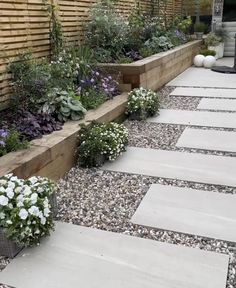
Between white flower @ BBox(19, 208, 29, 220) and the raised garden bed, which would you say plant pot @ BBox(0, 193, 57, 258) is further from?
the raised garden bed

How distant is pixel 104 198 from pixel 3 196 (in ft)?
2.59

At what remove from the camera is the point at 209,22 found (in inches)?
431

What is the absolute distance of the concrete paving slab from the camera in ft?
19.7

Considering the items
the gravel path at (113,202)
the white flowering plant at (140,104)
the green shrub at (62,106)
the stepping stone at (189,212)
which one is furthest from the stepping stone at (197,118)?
the stepping stone at (189,212)

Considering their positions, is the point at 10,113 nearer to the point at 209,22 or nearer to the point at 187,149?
the point at 187,149

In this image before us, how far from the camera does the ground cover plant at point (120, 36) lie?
4.83 metres

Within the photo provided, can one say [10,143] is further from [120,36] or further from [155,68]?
[155,68]

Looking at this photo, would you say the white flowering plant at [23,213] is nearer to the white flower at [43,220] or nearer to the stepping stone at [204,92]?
the white flower at [43,220]

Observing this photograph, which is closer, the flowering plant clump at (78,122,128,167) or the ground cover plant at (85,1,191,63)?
the flowering plant clump at (78,122,128,167)

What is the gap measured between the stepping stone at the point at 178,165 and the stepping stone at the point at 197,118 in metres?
0.95

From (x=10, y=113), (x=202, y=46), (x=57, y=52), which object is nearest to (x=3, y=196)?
(x=10, y=113)

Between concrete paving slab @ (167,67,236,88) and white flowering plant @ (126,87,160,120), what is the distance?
81.5 inches

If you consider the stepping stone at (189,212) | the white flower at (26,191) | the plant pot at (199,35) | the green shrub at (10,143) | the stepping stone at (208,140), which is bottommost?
the stepping stone at (189,212)

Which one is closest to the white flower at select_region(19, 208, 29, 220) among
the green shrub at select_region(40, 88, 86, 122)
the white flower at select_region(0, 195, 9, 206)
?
the white flower at select_region(0, 195, 9, 206)
